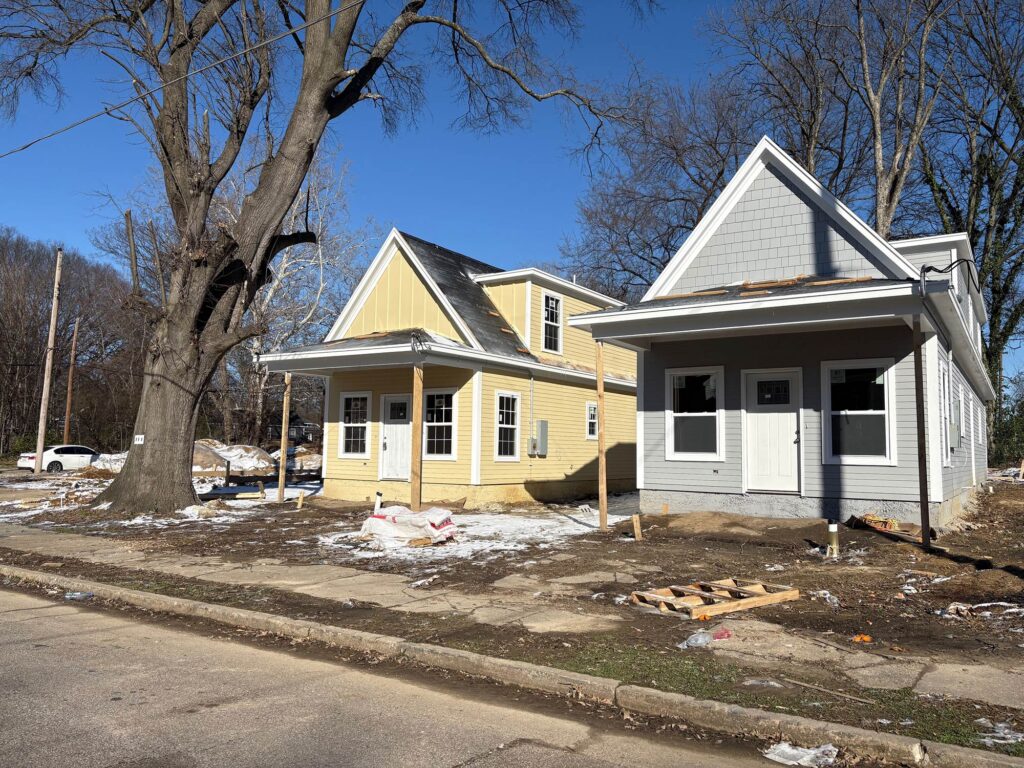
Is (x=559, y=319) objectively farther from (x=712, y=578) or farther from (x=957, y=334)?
(x=712, y=578)

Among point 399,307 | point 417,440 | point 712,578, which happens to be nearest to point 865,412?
point 712,578

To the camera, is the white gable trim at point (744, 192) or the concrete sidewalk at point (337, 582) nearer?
the concrete sidewalk at point (337, 582)

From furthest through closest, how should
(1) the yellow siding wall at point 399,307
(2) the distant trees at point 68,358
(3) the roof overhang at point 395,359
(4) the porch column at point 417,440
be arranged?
1. (2) the distant trees at point 68,358
2. (1) the yellow siding wall at point 399,307
3. (3) the roof overhang at point 395,359
4. (4) the porch column at point 417,440

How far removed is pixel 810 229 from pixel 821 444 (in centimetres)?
390

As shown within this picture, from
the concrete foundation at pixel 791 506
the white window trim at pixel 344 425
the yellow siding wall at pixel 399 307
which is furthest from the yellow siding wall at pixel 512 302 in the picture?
the concrete foundation at pixel 791 506

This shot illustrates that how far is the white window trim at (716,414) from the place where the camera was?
13828 millimetres

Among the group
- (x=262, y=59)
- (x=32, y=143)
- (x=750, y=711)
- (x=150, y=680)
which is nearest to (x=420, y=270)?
(x=262, y=59)

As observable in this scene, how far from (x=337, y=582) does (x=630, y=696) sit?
197 inches

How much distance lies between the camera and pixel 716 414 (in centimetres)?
1393

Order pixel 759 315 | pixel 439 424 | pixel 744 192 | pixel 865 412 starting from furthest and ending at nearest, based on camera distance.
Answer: pixel 439 424, pixel 744 192, pixel 865 412, pixel 759 315

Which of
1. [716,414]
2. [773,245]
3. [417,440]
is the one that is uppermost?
[773,245]

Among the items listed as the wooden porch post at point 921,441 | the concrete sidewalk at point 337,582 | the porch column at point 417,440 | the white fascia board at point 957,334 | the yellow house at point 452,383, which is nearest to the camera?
the concrete sidewalk at point 337,582

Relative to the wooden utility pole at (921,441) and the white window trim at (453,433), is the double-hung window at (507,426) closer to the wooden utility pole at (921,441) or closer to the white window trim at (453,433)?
the white window trim at (453,433)

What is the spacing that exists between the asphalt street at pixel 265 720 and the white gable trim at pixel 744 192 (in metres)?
→ 10.5
